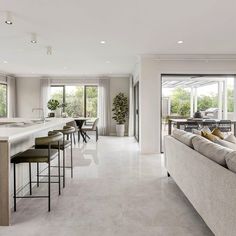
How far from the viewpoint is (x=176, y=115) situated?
7.43 m

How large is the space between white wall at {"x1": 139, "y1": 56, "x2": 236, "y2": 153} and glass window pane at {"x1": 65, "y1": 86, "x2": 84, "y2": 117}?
184 inches

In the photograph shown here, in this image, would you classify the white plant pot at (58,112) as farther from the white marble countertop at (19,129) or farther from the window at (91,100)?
the white marble countertop at (19,129)

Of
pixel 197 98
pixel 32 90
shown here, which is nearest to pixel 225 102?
pixel 197 98

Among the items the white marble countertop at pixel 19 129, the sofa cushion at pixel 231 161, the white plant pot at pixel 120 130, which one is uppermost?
the white marble countertop at pixel 19 129

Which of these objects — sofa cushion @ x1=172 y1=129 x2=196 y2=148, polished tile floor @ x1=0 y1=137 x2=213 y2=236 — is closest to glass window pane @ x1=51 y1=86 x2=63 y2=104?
polished tile floor @ x1=0 y1=137 x2=213 y2=236

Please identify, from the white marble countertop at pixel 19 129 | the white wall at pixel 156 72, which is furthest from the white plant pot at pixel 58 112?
the white marble countertop at pixel 19 129

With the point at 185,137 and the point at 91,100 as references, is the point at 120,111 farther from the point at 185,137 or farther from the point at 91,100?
the point at 185,137

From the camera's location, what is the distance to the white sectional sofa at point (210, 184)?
5.48ft

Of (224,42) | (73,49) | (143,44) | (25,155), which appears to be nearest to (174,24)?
(143,44)

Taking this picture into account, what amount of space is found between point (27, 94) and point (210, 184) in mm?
9429

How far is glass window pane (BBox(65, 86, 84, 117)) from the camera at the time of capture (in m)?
10.2

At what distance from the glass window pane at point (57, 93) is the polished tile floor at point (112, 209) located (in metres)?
6.40

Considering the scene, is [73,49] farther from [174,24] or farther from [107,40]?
[174,24]

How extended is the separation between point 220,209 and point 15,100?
9.72 meters
